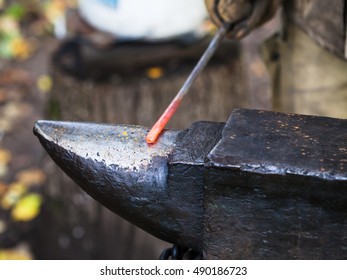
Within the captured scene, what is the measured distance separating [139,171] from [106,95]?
4.93 ft

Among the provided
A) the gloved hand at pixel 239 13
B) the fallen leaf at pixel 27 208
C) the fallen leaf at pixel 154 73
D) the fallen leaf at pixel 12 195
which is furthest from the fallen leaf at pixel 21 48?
the gloved hand at pixel 239 13

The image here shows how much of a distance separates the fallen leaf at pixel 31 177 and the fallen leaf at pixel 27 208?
107mm

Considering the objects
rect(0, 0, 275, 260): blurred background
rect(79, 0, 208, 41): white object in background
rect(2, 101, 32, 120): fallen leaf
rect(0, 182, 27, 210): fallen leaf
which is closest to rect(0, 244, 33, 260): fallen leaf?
rect(0, 0, 275, 260): blurred background

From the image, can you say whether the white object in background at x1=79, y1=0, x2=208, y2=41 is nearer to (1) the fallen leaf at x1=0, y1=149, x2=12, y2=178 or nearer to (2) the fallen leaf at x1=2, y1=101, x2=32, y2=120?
(1) the fallen leaf at x1=0, y1=149, x2=12, y2=178

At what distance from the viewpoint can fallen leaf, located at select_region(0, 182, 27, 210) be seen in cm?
301

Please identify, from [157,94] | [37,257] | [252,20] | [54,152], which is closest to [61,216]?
[37,257]

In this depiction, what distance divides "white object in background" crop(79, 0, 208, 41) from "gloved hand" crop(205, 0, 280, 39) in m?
0.78

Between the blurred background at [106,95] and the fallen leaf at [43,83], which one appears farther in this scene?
the fallen leaf at [43,83]

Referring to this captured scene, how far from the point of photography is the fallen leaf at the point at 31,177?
3.11m

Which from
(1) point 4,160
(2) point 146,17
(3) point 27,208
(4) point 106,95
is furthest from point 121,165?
(1) point 4,160

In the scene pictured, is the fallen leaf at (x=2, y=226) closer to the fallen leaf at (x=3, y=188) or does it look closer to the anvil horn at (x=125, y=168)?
the fallen leaf at (x=3, y=188)

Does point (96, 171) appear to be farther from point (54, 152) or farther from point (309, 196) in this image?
point (309, 196)

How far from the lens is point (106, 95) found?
2.48m

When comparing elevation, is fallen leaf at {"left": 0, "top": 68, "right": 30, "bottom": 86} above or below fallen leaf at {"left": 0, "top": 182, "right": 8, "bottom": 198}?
above
